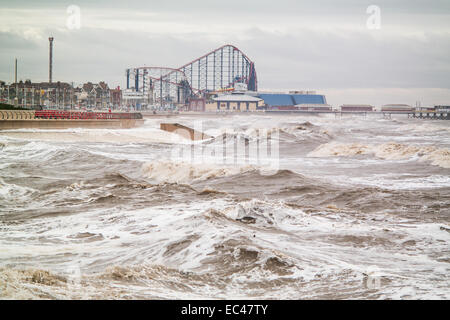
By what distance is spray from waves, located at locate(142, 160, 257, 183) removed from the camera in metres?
17.6

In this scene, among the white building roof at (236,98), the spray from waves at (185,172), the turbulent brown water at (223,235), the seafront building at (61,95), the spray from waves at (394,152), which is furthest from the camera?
the white building roof at (236,98)

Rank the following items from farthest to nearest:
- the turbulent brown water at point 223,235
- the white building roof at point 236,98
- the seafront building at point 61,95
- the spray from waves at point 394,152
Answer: the white building roof at point 236,98 → the seafront building at point 61,95 → the spray from waves at point 394,152 → the turbulent brown water at point 223,235

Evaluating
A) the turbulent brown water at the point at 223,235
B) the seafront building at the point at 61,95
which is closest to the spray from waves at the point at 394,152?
the turbulent brown water at the point at 223,235

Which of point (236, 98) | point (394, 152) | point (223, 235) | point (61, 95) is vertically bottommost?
point (223, 235)

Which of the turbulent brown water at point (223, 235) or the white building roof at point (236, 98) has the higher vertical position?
the white building roof at point (236, 98)

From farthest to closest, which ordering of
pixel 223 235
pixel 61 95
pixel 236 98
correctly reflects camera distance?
pixel 236 98, pixel 61 95, pixel 223 235

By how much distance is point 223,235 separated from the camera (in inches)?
341

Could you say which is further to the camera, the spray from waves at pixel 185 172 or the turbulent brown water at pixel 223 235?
the spray from waves at pixel 185 172

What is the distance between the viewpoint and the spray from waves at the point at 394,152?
76.7ft

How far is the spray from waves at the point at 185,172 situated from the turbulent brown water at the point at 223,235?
7cm

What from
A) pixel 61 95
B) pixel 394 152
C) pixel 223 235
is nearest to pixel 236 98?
pixel 61 95

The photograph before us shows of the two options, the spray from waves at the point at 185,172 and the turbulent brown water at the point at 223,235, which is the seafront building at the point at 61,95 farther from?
the turbulent brown water at the point at 223,235

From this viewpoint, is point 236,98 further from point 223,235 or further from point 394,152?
point 223,235

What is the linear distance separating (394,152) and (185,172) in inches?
526
